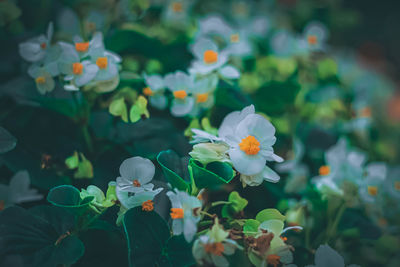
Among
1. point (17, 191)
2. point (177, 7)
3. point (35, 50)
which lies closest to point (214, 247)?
point (17, 191)

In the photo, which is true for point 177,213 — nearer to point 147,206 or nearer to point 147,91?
point 147,206

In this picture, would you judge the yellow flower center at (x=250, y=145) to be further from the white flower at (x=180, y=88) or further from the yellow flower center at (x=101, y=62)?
the yellow flower center at (x=101, y=62)

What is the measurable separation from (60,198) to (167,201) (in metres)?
0.17

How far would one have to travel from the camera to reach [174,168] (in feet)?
1.75

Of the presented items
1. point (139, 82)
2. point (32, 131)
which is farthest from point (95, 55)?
point (32, 131)

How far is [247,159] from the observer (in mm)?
473

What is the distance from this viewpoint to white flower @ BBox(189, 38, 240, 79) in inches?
25.8

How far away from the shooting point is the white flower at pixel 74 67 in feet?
1.87

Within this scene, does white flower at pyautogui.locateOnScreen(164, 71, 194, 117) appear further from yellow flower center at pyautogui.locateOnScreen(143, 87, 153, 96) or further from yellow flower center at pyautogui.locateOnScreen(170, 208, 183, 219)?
yellow flower center at pyautogui.locateOnScreen(170, 208, 183, 219)

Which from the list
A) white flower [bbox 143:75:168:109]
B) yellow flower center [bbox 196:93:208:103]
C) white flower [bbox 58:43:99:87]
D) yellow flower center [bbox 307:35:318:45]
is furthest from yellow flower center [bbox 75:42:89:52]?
yellow flower center [bbox 307:35:318:45]

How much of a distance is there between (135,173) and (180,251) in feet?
0.44

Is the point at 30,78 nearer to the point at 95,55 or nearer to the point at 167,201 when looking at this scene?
the point at 95,55

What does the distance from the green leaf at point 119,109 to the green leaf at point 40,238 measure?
19 centimetres

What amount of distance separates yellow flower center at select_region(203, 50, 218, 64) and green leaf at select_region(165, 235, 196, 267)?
37 cm
